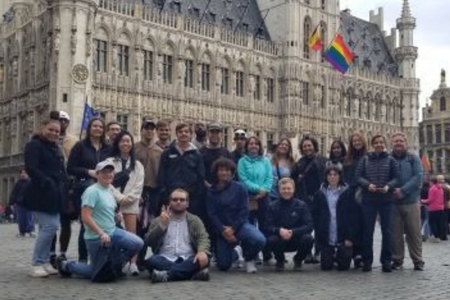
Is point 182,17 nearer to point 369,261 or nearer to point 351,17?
point 351,17

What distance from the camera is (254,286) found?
8.73 m

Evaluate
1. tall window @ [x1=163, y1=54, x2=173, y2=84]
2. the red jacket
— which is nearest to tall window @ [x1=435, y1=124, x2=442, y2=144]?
tall window @ [x1=163, y1=54, x2=173, y2=84]

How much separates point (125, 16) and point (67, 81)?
573 centimetres

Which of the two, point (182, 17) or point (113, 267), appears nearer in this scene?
point (113, 267)

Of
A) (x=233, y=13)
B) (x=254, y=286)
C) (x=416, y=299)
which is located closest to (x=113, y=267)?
(x=254, y=286)

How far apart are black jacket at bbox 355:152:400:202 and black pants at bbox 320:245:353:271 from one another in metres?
0.90

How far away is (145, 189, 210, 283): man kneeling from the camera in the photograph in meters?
8.98

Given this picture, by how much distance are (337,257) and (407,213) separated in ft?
4.60

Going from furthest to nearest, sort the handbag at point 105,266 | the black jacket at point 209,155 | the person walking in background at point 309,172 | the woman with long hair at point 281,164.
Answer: the woman with long hair at point 281,164 < the person walking in background at point 309,172 < the black jacket at point 209,155 < the handbag at point 105,266

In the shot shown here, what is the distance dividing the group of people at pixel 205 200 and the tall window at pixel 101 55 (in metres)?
24.8

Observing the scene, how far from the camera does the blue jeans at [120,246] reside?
8.85 metres

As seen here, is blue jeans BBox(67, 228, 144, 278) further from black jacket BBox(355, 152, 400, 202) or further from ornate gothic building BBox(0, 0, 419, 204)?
ornate gothic building BBox(0, 0, 419, 204)

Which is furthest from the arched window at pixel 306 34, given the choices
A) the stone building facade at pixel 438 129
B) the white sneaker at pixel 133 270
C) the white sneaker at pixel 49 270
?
the white sneaker at pixel 49 270

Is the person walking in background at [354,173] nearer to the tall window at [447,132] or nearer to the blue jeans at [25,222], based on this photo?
the blue jeans at [25,222]
